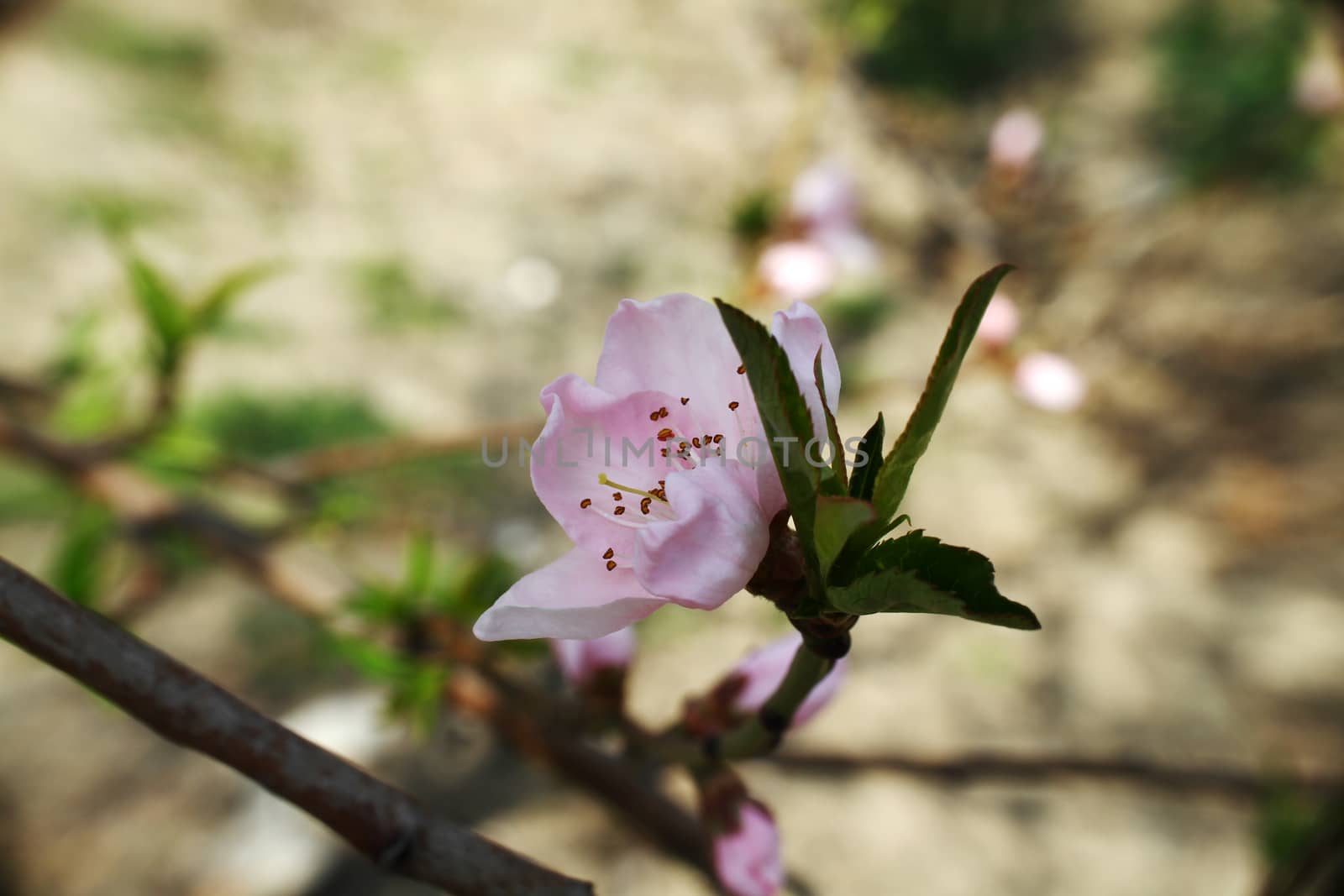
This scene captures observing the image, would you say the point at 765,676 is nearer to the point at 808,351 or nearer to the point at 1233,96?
the point at 808,351

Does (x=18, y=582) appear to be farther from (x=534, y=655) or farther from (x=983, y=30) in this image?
(x=983, y=30)

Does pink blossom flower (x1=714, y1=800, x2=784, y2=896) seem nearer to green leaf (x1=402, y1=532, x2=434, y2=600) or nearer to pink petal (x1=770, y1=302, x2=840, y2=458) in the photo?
pink petal (x1=770, y1=302, x2=840, y2=458)

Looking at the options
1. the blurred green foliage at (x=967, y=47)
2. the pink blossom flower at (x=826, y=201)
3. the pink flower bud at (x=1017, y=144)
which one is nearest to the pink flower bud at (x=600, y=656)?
the pink blossom flower at (x=826, y=201)

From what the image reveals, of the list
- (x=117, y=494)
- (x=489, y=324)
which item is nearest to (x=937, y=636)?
(x=489, y=324)

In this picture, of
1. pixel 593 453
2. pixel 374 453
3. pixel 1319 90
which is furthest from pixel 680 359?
pixel 1319 90

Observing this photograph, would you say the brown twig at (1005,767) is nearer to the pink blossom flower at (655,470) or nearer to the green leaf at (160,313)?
the pink blossom flower at (655,470)

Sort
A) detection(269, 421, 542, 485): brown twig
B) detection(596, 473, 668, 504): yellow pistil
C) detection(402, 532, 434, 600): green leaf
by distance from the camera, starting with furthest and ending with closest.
A: 1. detection(269, 421, 542, 485): brown twig
2. detection(402, 532, 434, 600): green leaf
3. detection(596, 473, 668, 504): yellow pistil

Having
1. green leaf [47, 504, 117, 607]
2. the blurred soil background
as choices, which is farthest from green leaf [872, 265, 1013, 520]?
green leaf [47, 504, 117, 607]
